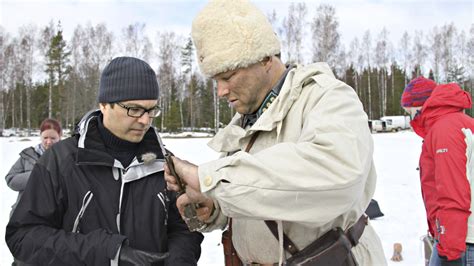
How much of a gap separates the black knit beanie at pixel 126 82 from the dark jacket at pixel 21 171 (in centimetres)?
229

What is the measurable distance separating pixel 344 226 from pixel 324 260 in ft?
0.49

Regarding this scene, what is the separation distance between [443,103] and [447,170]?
1.53ft

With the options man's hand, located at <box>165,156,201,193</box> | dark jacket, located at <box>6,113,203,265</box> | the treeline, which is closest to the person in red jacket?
dark jacket, located at <box>6,113,203,265</box>

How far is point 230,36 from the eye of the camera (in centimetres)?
154

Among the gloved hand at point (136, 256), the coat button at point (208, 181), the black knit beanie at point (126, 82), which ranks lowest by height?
the gloved hand at point (136, 256)

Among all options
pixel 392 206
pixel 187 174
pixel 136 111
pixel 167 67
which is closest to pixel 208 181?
pixel 187 174

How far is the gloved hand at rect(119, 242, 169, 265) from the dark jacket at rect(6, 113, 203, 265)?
0.13ft

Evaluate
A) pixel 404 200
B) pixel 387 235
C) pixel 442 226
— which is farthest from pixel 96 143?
pixel 404 200

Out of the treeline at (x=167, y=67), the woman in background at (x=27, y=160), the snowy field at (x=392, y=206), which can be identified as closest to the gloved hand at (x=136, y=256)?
the woman in background at (x=27, y=160)

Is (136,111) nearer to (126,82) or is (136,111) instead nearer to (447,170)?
(126,82)

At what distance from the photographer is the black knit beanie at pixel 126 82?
2232mm

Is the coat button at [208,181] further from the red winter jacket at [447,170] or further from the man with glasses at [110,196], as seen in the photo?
the red winter jacket at [447,170]

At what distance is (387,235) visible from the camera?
620 cm

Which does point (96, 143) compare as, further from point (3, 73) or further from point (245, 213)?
point (3, 73)
